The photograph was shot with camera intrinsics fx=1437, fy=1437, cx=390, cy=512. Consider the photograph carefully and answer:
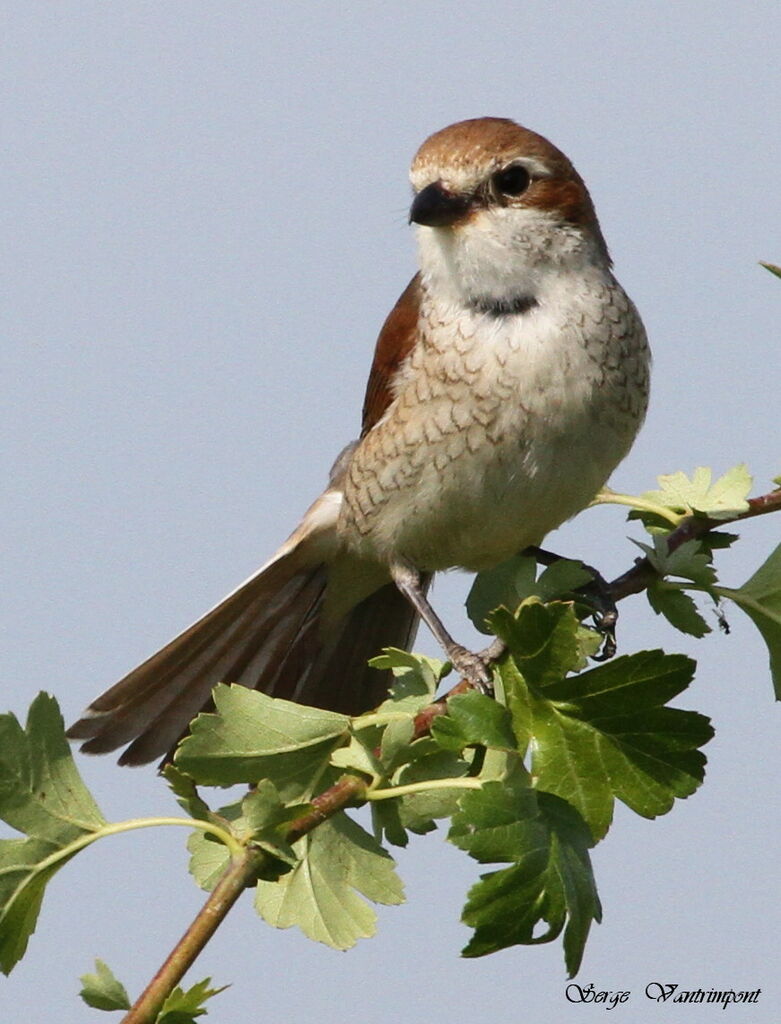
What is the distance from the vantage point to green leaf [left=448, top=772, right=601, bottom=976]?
214 cm

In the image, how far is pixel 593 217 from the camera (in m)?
4.04

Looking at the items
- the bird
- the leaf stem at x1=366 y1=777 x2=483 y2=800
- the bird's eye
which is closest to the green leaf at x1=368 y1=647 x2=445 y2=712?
the leaf stem at x1=366 y1=777 x2=483 y2=800

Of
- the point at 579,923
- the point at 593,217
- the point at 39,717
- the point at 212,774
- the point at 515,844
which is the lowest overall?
the point at 579,923

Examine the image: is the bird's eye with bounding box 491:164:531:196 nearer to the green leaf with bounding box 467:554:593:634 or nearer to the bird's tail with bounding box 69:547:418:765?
the green leaf with bounding box 467:554:593:634

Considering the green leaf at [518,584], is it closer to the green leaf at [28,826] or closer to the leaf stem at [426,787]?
the leaf stem at [426,787]

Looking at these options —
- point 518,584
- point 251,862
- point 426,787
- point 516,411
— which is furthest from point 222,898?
point 516,411

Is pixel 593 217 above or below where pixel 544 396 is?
above

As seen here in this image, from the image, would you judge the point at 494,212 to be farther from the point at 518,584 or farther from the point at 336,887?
the point at 336,887

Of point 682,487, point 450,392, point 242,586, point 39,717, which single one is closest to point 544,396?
point 450,392

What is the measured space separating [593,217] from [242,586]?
1.62 metres

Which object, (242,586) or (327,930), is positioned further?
(242,586)

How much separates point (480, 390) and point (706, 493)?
2.52 feet

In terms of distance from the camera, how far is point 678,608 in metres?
2.99

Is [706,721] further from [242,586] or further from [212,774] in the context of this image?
[242,586]
